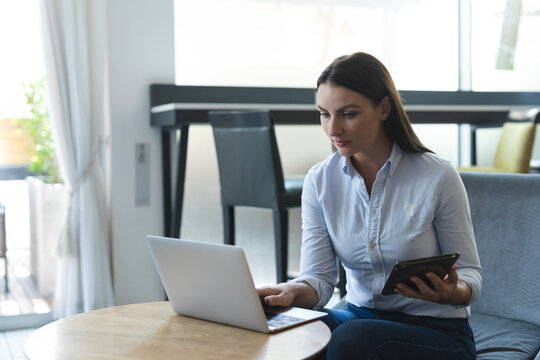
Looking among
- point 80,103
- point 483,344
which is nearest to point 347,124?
point 483,344

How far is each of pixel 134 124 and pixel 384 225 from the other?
6.78 feet

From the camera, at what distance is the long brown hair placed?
60.9 inches

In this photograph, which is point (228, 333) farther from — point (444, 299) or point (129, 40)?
point (129, 40)

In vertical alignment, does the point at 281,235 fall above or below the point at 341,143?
below

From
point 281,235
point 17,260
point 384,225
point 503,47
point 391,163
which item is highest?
point 503,47

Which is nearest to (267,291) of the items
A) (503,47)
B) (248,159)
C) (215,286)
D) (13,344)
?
(215,286)

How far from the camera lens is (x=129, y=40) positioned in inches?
132

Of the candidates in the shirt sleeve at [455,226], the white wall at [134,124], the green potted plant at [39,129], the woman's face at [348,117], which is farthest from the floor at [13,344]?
the shirt sleeve at [455,226]

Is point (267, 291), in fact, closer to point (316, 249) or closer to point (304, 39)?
point (316, 249)

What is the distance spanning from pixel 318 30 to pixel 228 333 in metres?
2.94

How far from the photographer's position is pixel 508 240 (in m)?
1.91

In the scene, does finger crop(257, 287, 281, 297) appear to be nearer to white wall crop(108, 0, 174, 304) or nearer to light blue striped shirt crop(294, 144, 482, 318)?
light blue striped shirt crop(294, 144, 482, 318)

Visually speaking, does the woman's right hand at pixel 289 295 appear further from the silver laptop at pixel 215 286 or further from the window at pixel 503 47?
the window at pixel 503 47

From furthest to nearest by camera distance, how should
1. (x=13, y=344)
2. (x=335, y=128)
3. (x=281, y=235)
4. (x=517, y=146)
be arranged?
(x=517, y=146)
(x=13, y=344)
(x=281, y=235)
(x=335, y=128)
